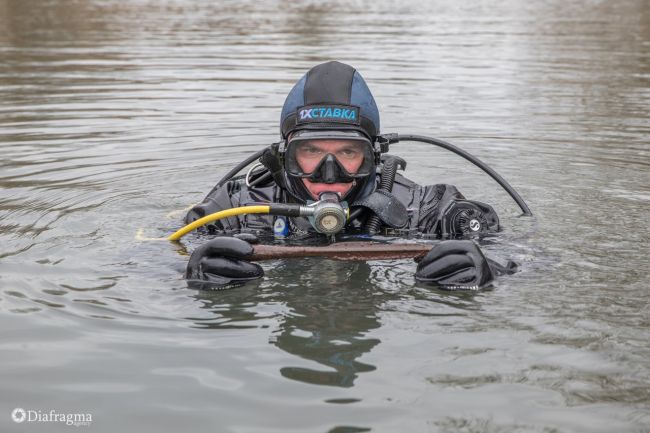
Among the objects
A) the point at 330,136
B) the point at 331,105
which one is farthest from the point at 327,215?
the point at 331,105

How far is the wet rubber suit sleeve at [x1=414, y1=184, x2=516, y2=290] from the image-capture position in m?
4.15

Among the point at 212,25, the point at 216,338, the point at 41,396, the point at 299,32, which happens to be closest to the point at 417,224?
the point at 216,338

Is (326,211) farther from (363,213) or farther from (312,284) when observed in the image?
(363,213)

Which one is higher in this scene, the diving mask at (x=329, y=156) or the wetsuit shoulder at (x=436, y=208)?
the diving mask at (x=329, y=156)

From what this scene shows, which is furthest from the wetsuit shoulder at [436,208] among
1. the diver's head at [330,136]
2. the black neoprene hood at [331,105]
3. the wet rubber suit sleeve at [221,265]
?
the wet rubber suit sleeve at [221,265]

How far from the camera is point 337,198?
457 centimetres

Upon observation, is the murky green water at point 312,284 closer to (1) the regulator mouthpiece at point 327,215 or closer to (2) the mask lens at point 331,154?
(1) the regulator mouthpiece at point 327,215

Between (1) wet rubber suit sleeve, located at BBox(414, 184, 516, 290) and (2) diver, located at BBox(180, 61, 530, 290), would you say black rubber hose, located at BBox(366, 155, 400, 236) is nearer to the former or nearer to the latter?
(2) diver, located at BBox(180, 61, 530, 290)

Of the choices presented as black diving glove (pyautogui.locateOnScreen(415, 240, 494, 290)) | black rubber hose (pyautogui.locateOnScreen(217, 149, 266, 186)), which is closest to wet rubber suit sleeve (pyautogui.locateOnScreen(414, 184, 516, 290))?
Result: black diving glove (pyautogui.locateOnScreen(415, 240, 494, 290))

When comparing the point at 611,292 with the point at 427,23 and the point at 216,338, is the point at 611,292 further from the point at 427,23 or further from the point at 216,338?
the point at 427,23

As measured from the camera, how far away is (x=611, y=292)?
4.16 m

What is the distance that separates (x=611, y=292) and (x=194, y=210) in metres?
2.26

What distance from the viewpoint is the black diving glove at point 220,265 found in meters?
4.21

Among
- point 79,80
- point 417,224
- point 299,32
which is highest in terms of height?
point 299,32
